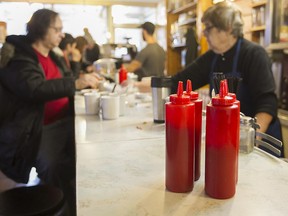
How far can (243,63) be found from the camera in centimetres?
164

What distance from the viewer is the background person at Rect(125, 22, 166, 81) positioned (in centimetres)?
368

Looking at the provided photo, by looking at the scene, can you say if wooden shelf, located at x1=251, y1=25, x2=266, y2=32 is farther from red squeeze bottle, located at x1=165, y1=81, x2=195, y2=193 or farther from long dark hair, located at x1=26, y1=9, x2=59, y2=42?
red squeeze bottle, located at x1=165, y1=81, x2=195, y2=193

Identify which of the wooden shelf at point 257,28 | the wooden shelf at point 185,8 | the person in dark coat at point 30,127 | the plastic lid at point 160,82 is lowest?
the person in dark coat at point 30,127

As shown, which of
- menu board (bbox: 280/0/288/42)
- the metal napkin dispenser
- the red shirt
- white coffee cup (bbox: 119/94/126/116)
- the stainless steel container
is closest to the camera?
the metal napkin dispenser

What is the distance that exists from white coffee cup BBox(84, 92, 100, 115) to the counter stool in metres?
0.49

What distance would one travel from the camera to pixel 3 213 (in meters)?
1.22

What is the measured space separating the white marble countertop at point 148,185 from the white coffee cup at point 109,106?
0.37 metres

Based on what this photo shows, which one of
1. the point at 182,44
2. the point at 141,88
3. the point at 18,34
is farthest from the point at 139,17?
the point at 18,34

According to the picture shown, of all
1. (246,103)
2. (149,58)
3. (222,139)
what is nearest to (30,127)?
(246,103)

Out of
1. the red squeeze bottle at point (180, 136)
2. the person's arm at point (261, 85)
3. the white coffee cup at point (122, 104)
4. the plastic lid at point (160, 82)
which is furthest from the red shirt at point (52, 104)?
the red squeeze bottle at point (180, 136)

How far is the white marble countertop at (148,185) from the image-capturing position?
0.64 m

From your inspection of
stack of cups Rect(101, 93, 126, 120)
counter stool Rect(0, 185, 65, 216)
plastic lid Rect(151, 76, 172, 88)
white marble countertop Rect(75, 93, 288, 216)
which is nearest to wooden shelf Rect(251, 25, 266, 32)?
plastic lid Rect(151, 76, 172, 88)

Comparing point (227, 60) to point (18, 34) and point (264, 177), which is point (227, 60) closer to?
point (264, 177)

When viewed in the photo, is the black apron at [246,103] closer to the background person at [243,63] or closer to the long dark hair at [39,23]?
the background person at [243,63]
